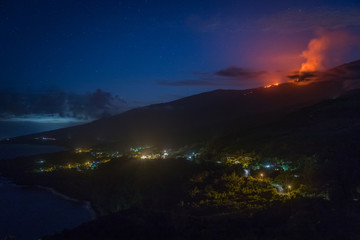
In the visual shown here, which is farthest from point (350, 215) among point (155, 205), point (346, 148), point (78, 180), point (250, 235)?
point (78, 180)

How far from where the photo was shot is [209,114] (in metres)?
106

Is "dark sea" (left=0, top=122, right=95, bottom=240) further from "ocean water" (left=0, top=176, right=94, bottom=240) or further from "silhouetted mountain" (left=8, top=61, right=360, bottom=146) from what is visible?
"silhouetted mountain" (left=8, top=61, right=360, bottom=146)

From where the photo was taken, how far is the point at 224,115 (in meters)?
95.4

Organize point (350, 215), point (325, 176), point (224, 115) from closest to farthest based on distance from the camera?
point (350, 215) < point (325, 176) < point (224, 115)

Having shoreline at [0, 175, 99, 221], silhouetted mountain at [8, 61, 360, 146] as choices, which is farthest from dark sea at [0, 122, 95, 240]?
silhouetted mountain at [8, 61, 360, 146]

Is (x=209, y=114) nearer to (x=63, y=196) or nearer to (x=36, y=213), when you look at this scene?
(x=63, y=196)

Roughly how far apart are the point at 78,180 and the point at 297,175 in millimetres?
27525

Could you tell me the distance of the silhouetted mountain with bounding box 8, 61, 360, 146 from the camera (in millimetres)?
71375

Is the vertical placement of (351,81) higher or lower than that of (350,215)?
higher

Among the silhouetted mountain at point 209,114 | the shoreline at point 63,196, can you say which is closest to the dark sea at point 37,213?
the shoreline at point 63,196

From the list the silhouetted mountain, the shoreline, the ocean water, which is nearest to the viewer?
the ocean water

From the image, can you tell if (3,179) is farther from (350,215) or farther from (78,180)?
(350,215)

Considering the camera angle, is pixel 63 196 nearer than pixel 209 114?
Yes

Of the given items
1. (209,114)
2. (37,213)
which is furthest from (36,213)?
(209,114)
